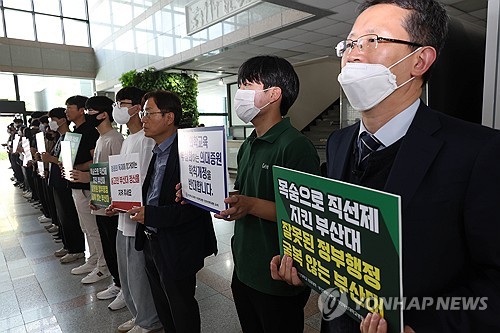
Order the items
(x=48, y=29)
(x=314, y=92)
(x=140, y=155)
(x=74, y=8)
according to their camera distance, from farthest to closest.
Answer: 1. (x=74, y=8)
2. (x=48, y=29)
3. (x=314, y=92)
4. (x=140, y=155)

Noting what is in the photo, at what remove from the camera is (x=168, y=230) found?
5.62ft

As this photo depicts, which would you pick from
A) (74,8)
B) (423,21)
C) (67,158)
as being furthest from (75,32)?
(423,21)

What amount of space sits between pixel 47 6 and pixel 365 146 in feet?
49.2

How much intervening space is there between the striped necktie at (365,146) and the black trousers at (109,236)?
2.27 meters

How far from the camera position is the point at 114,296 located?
2748mm

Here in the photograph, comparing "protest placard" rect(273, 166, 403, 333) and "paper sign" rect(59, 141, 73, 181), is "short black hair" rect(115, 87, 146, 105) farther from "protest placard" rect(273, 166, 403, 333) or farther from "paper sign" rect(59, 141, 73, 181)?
"protest placard" rect(273, 166, 403, 333)

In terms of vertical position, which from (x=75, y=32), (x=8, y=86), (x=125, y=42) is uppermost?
(x=75, y=32)

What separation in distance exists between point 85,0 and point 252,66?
49.3 feet

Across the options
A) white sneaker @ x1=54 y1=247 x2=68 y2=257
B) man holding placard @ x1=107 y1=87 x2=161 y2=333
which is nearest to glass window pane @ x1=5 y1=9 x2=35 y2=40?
white sneaker @ x1=54 y1=247 x2=68 y2=257

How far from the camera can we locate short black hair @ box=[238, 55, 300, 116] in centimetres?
139

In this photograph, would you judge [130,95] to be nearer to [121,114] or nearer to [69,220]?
[121,114]

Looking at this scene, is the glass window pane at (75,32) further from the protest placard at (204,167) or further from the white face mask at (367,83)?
the white face mask at (367,83)

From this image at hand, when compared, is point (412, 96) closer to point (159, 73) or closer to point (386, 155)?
point (386, 155)

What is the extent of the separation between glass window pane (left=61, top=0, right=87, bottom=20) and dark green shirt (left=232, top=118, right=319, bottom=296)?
14764 millimetres
